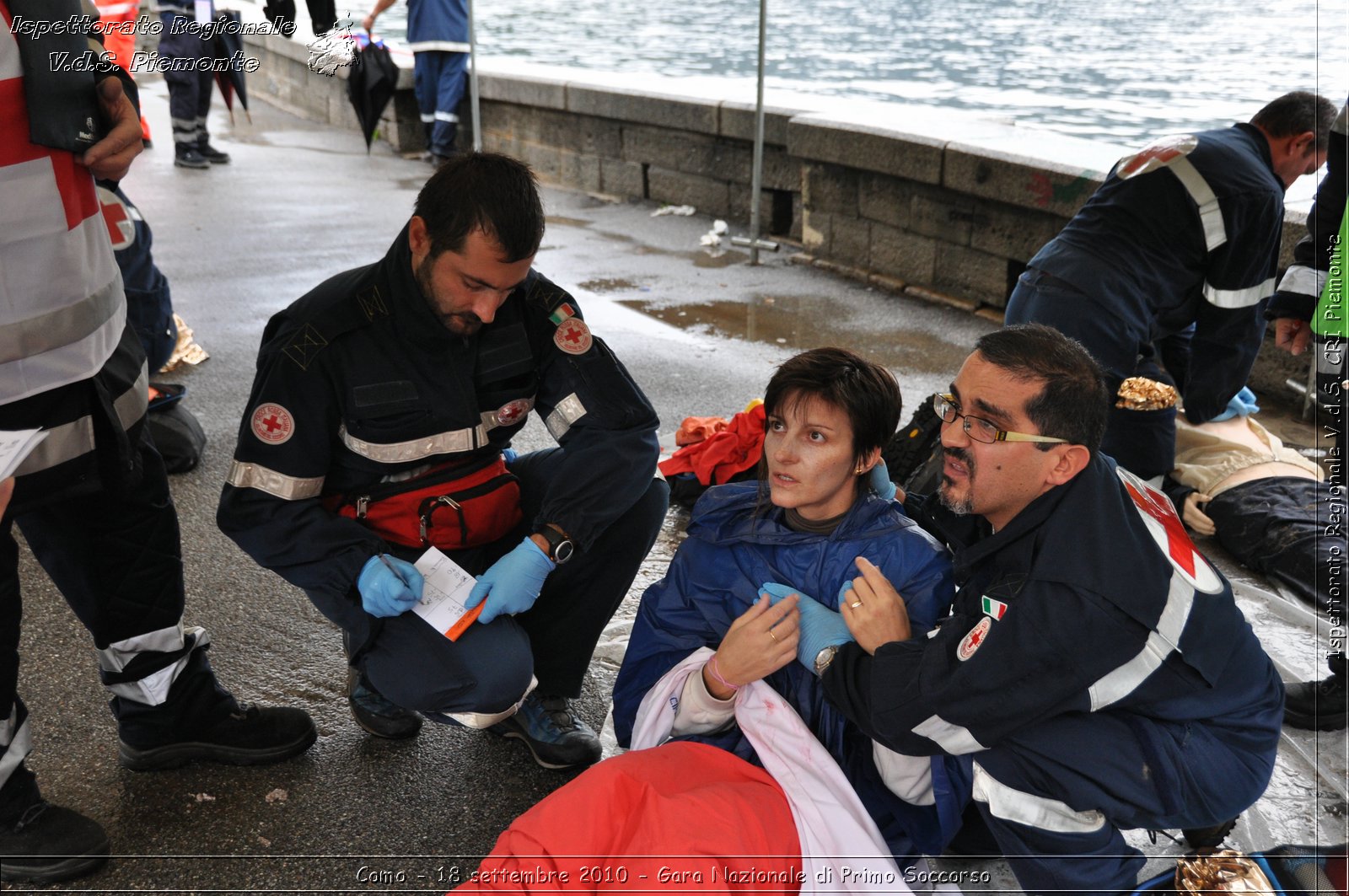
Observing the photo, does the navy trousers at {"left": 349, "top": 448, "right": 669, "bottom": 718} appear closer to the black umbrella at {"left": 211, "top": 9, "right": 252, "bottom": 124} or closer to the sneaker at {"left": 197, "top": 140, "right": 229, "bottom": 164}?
the black umbrella at {"left": 211, "top": 9, "right": 252, "bottom": 124}

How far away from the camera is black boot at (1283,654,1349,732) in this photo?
2.50m

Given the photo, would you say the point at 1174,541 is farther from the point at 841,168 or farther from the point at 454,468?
the point at 841,168

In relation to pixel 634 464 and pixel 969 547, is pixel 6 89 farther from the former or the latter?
pixel 969 547

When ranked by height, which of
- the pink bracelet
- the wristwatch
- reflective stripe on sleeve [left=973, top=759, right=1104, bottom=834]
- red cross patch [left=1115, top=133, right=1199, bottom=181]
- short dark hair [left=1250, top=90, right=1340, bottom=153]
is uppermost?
short dark hair [left=1250, top=90, right=1340, bottom=153]

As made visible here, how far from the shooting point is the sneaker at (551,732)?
2344mm

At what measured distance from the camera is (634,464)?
239 cm

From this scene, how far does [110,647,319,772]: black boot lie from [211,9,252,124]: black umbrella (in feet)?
17.3

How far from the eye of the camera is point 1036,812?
175 cm

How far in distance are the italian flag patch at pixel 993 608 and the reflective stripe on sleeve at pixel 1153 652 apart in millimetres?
177

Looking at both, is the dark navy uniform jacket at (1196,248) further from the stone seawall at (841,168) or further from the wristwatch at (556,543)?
the wristwatch at (556,543)

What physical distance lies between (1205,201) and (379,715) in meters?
2.67

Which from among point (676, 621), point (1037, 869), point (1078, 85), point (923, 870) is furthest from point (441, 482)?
point (1078, 85)

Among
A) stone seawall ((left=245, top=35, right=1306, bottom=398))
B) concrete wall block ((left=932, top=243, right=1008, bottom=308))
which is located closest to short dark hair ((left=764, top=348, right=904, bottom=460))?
stone seawall ((left=245, top=35, right=1306, bottom=398))

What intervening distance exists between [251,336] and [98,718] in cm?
298
